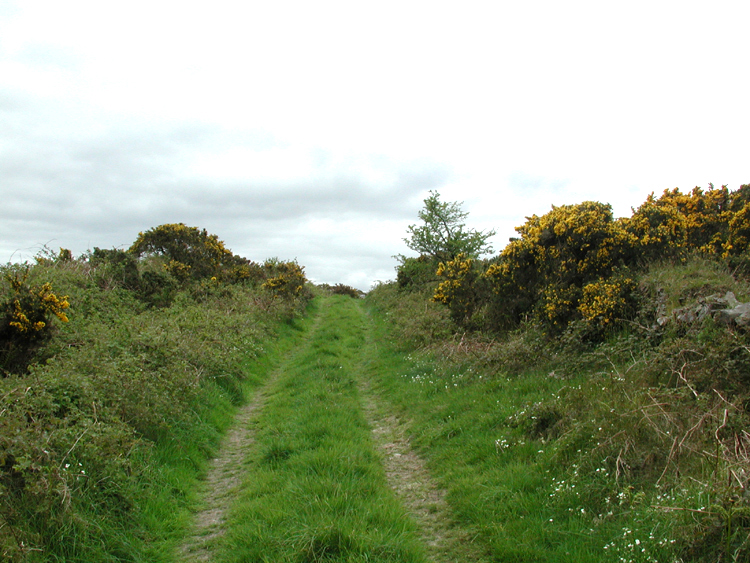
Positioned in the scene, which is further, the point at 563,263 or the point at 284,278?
the point at 284,278

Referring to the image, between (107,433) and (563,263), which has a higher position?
(563,263)

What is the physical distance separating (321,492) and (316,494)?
0.08 metres

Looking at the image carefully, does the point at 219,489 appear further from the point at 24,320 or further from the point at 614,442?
the point at 614,442

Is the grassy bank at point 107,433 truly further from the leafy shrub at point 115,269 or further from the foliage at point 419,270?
the foliage at point 419,270

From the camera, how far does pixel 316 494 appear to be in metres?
5.11

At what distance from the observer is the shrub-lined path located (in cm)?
422

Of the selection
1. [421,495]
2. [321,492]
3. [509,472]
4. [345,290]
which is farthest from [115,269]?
[345,290]

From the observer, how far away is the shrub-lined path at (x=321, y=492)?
13.9 feet

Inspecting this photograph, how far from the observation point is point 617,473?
439 cm

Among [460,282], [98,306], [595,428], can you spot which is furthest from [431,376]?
[98,306]

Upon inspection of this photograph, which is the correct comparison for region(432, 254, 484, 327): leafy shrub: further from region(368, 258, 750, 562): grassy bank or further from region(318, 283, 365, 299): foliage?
region(318, 283, 365, 299): foliage

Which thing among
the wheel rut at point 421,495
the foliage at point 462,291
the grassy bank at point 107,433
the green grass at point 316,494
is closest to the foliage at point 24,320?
the grassy bank at point 107,433

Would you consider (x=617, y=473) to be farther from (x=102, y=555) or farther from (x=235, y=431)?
(x=235, y=431)

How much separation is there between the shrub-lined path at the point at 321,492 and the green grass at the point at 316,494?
1cm
